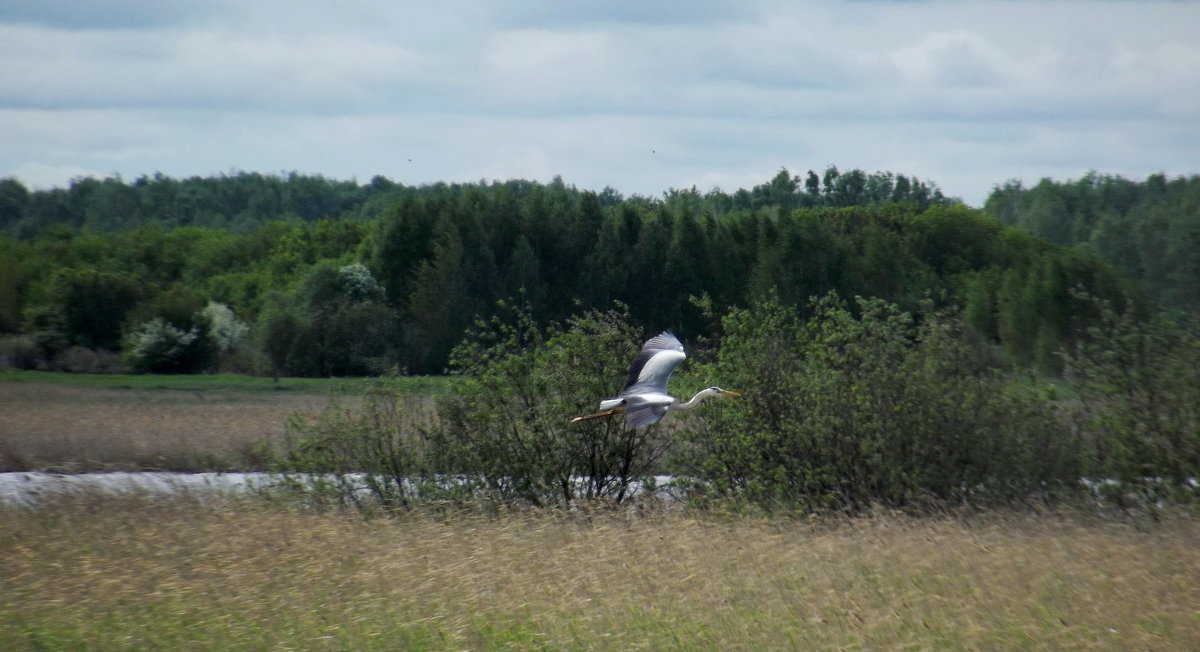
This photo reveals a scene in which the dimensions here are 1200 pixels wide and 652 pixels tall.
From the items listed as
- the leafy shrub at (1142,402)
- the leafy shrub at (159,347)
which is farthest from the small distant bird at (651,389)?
the leafy shrub at (159,347)

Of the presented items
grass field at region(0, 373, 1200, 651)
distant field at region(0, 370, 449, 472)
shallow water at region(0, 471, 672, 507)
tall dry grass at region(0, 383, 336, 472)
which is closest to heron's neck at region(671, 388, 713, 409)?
grass field at region(0, 373, 1200, 651)

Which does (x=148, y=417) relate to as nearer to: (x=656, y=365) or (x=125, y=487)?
(x=125, y=487)

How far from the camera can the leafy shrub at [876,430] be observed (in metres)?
12.6

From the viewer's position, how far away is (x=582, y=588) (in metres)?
7.40

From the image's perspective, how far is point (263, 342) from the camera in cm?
4281

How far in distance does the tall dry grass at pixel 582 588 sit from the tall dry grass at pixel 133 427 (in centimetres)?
963

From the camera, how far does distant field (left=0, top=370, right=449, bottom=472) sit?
2092cm

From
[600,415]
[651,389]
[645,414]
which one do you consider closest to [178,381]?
[600,415]

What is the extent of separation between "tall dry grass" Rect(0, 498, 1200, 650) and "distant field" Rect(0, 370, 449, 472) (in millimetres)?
5629

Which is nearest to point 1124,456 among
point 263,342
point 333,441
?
point 333,441

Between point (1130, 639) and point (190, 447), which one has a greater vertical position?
point (1130, 639)

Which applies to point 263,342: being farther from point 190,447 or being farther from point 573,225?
point 190,447

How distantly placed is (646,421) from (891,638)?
12.9 ft

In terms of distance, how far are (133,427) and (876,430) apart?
17936mm
